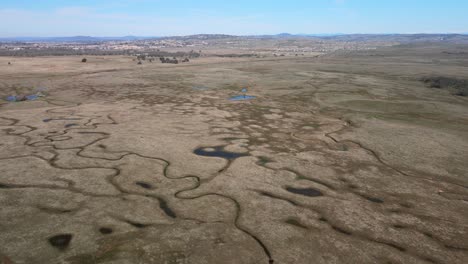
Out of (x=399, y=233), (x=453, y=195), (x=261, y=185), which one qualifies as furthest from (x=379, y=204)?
(x=261, y=185)

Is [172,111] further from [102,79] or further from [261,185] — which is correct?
[102,79]

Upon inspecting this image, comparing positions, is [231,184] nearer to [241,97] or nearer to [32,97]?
[241,97]

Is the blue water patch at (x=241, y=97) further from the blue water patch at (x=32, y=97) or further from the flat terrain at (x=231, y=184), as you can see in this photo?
the blue water patch at (x=32, y=97)

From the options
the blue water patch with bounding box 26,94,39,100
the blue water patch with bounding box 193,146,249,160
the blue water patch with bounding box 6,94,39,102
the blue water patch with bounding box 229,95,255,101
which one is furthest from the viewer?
the blue water patch with bounding box 229,95,255,101

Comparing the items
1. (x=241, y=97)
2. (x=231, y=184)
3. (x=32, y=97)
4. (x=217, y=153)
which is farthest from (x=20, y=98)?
(x=231, y=184)

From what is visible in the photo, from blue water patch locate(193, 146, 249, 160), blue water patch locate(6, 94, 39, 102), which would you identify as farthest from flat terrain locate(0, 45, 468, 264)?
blue water patch locate(6, 94, 39, 102)

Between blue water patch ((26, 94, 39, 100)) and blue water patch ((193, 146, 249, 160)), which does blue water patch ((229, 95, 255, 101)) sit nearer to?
blue water patch ((193, 146, 249, 160))

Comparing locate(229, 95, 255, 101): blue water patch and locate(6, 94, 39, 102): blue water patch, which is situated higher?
locate(6, 94, 39, 102): blue water patch

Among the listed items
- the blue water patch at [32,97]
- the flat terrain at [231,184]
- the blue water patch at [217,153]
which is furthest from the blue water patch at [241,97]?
the blue water patch at [32,97]
